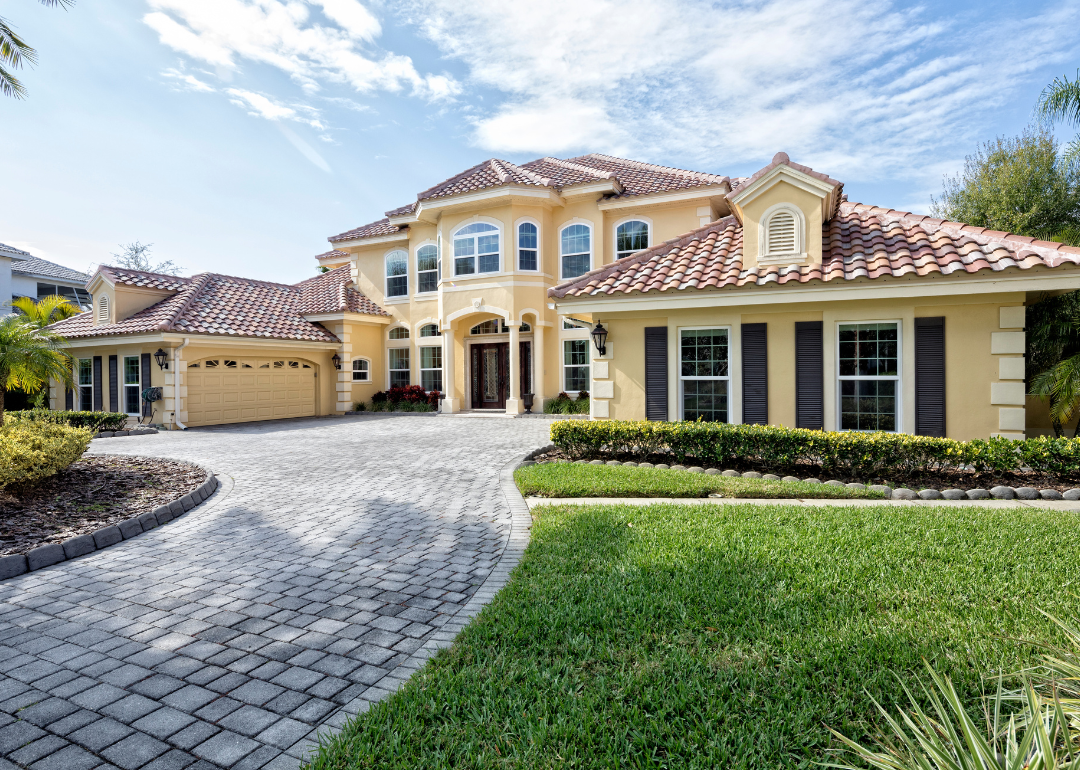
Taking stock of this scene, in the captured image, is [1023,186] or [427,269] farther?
[427,269]

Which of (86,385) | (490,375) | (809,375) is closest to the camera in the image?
(809,375)

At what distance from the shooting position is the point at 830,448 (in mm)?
8617

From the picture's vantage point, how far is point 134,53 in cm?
1028

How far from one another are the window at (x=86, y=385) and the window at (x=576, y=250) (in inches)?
704

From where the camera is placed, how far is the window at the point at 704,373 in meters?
11.1

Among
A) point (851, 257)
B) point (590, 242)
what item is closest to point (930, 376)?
point (851, 257)

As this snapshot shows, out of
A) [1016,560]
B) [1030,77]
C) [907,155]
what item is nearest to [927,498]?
[1016,560]

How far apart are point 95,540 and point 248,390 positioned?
15064 millimetres

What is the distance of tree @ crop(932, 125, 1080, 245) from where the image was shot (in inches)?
793

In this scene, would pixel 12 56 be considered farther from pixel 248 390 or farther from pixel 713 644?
pixel 713 644

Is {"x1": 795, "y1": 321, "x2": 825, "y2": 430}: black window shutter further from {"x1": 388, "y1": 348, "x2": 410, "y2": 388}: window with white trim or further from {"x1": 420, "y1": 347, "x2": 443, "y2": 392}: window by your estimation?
{"x1": 388, "y1": 348, "x2": 410, "y2": 388}: window with white trim

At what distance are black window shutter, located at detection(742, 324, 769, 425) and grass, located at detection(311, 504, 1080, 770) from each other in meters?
5.18

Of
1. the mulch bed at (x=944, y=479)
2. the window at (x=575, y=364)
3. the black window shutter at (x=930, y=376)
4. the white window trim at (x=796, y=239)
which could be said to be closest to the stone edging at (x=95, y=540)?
the mulch bed at (x=944, y=479)

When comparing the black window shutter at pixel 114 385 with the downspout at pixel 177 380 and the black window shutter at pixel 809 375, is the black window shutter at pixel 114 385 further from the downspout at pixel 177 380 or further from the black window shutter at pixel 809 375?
the black window shutter at pixel 809 375
